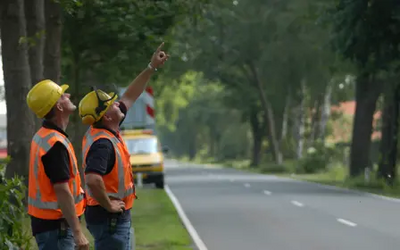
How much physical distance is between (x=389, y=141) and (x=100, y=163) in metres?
30.1

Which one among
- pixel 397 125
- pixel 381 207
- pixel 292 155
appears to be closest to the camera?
pixel 381 207

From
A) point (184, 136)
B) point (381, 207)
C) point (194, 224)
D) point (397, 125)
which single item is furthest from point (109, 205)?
point (184, 136)

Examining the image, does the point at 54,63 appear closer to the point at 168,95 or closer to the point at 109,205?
the point at 109,205

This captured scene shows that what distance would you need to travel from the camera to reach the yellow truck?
121 feet

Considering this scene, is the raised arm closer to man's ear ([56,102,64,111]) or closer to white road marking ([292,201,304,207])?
man's ear ([56,102,64,111])

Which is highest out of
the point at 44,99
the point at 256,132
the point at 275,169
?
the point at 44,99

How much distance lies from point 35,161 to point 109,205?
639 millimetres

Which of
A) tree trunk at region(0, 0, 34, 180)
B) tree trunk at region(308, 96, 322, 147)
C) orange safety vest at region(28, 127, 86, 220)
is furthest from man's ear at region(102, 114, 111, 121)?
tree trunk at region(308, 96, 322, 147)

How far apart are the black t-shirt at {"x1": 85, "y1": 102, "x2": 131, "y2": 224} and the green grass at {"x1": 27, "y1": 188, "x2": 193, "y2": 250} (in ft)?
21.0

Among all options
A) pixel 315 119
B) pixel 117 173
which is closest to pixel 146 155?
pixel 117 173

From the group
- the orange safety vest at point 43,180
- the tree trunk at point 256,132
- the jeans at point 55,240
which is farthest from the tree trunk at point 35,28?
the tree trunk at point 256,132

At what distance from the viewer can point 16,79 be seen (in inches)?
602

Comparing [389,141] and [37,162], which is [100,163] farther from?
[389,141]

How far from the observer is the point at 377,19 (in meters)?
28.5
